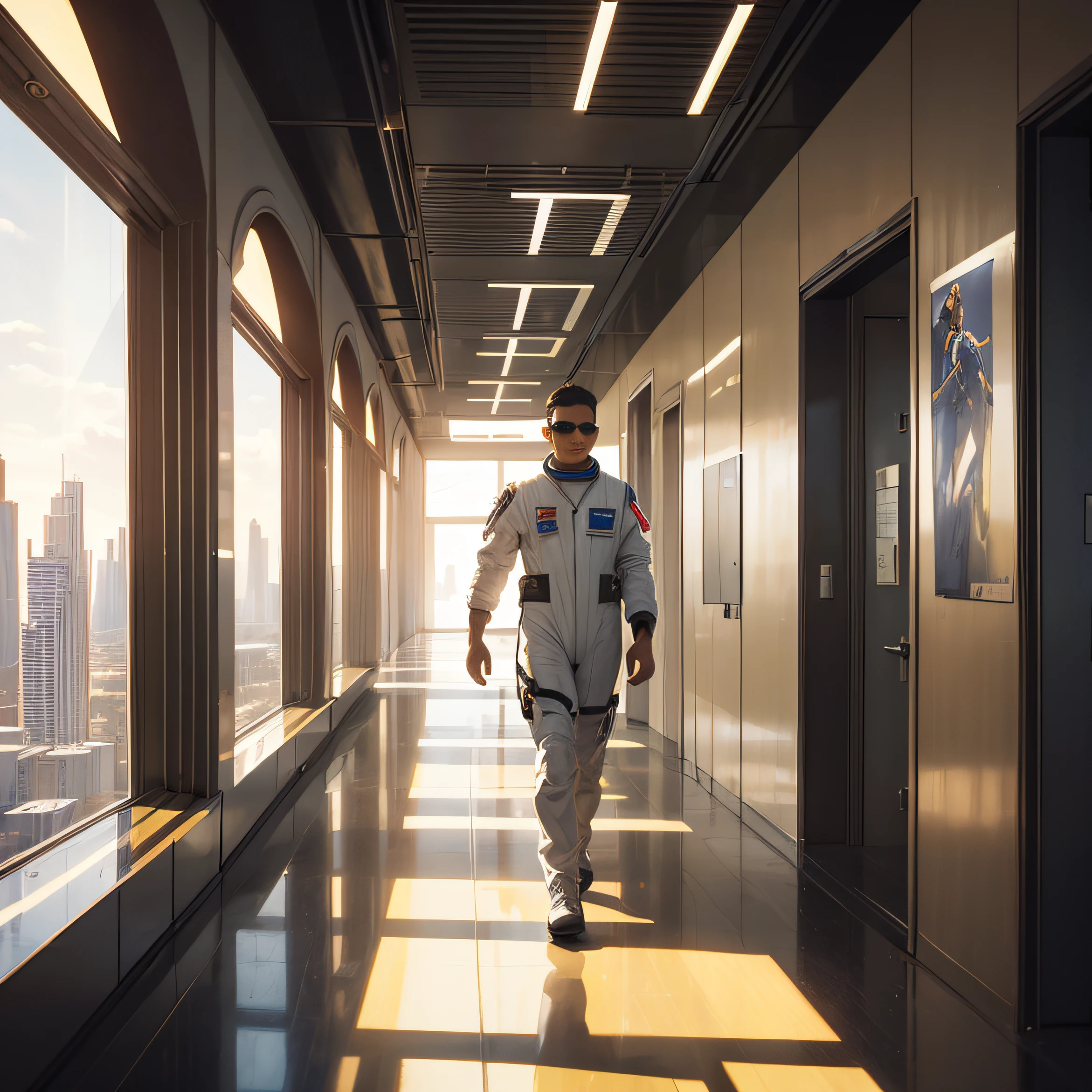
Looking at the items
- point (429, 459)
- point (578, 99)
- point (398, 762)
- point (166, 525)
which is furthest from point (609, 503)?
point (429, 459)

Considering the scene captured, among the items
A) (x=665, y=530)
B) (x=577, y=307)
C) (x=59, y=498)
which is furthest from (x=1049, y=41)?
(x=577, y=307)

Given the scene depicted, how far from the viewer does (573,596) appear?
295 centimetres

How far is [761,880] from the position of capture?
3354 mm

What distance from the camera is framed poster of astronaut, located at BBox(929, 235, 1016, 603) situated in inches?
89.2

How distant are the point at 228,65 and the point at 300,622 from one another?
3.17 meters

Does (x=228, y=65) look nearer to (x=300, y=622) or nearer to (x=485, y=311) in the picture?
A: (x=300, y=622)

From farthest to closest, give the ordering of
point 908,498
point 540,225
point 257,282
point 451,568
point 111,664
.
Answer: point 451,568 → point 540,225 → point 257,282 → point 908,498 → point 111,664

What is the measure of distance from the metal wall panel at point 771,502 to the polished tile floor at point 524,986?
0.45 m

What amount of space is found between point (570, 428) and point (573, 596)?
1.78 feet

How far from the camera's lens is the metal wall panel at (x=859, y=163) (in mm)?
2906

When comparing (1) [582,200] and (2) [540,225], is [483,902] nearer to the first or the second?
(1) [582,200]

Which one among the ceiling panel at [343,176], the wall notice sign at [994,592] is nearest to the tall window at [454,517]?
the ceiling panel at [343,176]

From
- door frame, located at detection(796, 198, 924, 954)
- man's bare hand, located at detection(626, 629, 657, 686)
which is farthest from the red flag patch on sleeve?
door frame, located at detection(796, 198, 924, 954)

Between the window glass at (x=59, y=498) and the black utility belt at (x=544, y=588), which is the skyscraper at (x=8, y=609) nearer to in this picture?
the window glass at (x=59, y=498)
